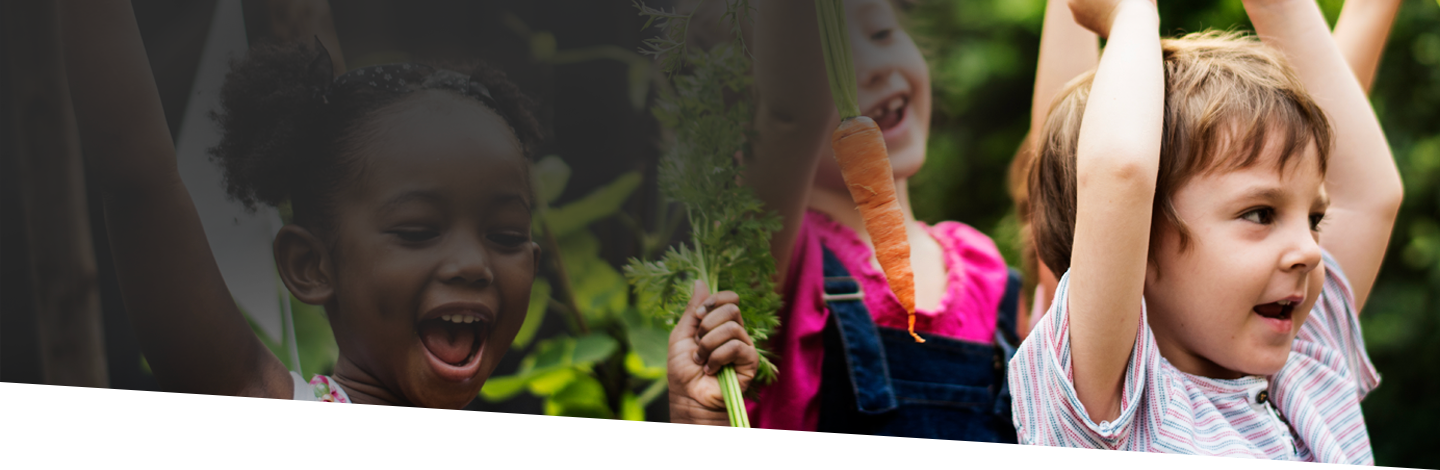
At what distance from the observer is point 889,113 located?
44.6 inches

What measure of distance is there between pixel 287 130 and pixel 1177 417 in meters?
0.87

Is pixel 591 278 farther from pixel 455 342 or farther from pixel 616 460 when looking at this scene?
pixel 455 342

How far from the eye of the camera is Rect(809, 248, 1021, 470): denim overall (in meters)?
1.01

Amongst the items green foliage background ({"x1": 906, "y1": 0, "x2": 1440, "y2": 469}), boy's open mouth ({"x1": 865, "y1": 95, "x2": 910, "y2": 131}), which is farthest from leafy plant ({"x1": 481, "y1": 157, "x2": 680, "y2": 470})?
green foliage background ({"x1": 906, "y1": 0, "x2": 1440, "y2": 469})

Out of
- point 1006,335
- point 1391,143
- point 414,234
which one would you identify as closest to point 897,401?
point 1006,335

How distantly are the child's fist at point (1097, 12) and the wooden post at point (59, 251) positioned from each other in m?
0.94

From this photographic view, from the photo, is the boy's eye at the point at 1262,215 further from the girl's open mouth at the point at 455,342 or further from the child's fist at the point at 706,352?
the girl's open mouth at the point at 455,342

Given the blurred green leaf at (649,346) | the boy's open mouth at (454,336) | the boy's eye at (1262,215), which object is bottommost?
the blurred green leaf at (649,346)

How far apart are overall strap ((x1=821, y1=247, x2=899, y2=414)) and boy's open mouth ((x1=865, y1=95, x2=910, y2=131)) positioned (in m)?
0.22

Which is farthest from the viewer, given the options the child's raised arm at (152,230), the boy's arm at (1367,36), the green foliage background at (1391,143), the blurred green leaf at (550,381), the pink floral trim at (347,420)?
the green foliage background at (1391,143)

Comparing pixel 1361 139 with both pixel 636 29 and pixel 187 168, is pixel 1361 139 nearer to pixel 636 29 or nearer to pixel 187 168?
pixel 636 29

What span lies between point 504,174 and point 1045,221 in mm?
614

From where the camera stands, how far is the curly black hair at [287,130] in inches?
28.0

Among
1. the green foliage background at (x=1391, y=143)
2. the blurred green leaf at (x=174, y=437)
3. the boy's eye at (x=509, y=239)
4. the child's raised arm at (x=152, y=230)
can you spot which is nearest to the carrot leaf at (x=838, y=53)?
the boy's eye at (x=509, y=239)
